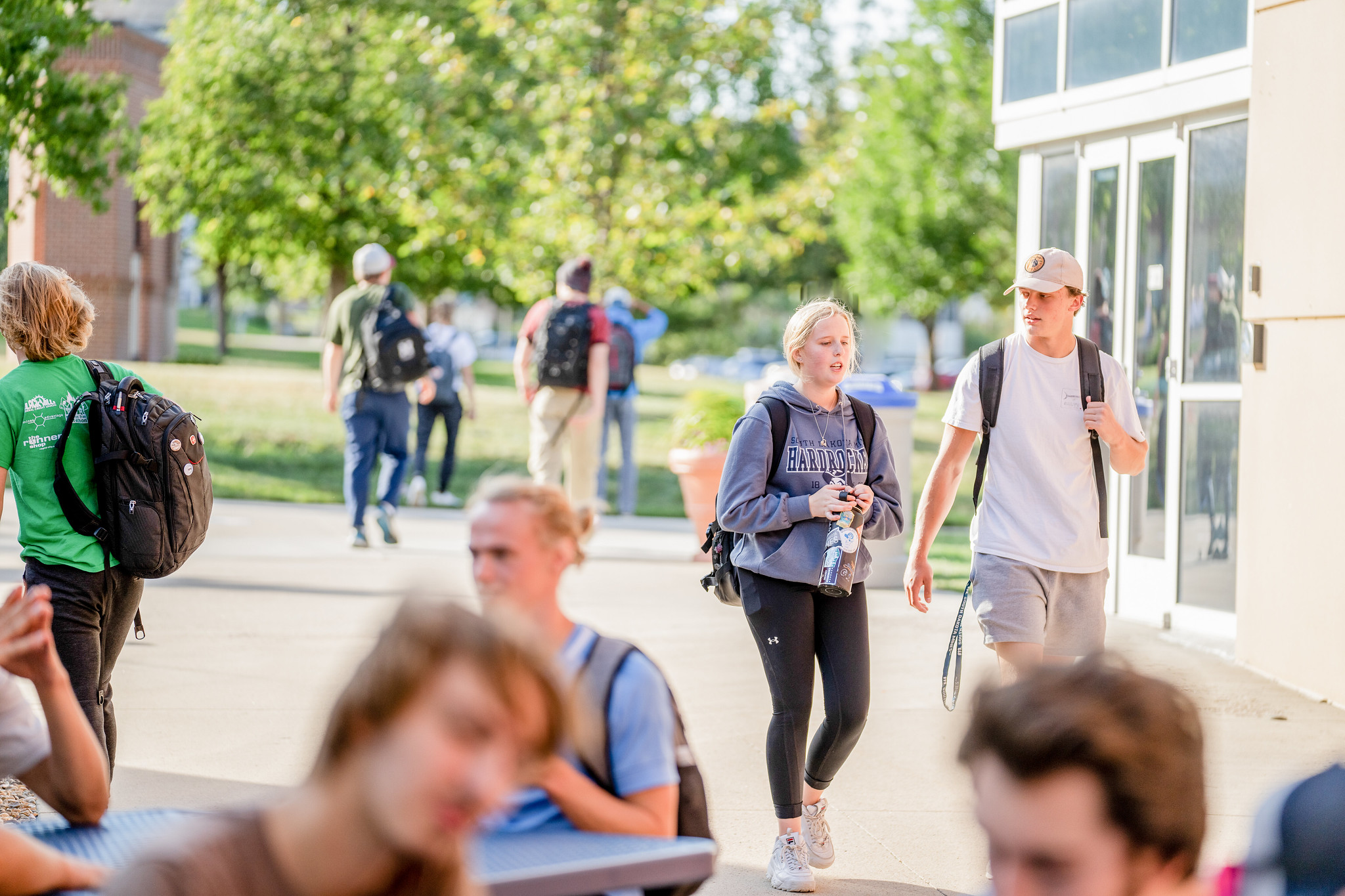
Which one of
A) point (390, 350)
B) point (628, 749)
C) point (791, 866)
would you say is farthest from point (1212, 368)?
point (628, 749)

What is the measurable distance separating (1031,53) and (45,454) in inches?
306

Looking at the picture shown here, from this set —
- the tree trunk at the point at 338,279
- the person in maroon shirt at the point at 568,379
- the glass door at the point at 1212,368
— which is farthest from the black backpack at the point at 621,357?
the tree trunk at the point at 338,279

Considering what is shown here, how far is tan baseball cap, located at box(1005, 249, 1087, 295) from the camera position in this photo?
4754 millimetres

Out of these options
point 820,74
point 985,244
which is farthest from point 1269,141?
point 985,244

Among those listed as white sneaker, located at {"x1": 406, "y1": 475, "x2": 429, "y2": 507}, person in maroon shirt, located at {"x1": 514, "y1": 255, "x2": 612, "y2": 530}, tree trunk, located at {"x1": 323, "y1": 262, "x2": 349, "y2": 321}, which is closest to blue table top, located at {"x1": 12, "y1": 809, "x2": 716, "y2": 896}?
person in maroon shirt, located at {"x1": 514, "y1": 255, "x2": 612, "y2": 530}

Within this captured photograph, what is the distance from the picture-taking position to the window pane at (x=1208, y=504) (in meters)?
8.54

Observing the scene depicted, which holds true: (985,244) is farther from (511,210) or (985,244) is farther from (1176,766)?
(1176,766)

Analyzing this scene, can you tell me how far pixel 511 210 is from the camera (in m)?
19.1

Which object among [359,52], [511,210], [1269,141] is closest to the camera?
[1269,141]

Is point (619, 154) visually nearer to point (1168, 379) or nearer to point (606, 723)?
point (1168, 379)

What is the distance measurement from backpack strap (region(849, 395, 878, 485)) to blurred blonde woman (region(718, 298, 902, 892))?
45mm

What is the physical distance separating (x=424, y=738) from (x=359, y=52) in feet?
77.6

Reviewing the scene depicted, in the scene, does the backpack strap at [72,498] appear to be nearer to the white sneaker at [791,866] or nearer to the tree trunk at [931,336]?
the white sneaker at [791,866]

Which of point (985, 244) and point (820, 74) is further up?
point (820, 74)
